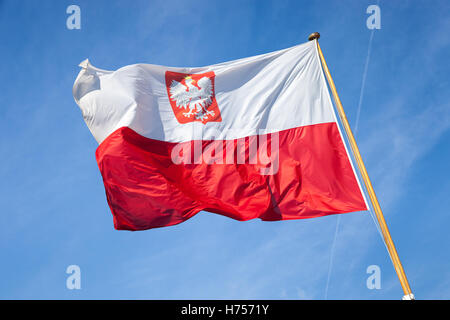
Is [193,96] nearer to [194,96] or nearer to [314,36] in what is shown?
[194,96]

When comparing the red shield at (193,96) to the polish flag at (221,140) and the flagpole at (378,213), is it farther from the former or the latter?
the flagpole at (378,213)

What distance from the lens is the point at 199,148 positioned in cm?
1285

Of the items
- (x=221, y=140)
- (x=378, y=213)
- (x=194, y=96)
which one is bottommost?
(x=378, y=213)

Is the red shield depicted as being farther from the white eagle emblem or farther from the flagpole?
the flagpole

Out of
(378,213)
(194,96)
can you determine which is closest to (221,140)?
(194,96)

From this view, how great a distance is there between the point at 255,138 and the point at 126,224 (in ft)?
14.9

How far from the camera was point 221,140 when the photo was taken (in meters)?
12.9

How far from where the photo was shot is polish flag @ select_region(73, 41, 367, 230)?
11.5 m

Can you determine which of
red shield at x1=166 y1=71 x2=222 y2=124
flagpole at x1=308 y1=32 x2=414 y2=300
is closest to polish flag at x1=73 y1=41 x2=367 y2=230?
red shield at x1=166 y1=71 x2=222 y2=124

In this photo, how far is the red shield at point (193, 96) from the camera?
13.3m

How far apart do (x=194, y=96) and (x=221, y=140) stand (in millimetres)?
1860

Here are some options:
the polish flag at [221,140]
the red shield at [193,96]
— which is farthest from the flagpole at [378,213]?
the red shield at [193,96]

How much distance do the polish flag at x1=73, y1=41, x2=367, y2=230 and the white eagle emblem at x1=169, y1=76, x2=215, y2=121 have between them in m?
0.03
